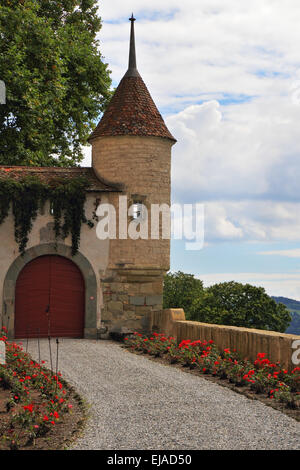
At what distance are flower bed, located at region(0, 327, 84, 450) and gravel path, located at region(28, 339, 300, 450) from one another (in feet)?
1.36

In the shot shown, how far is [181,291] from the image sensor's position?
93.3ft

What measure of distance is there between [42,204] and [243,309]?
8.57 meters

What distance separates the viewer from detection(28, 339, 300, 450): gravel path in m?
6.54

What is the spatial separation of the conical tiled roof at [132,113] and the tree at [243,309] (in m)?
6.70

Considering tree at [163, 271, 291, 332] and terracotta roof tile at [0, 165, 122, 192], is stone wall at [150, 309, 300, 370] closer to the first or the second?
terracotta roof tile at [0, 165, 122, 192]

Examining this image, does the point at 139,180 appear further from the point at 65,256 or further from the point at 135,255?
the point at 65,256

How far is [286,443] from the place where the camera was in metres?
6.60

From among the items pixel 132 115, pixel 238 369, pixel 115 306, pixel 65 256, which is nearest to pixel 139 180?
pixel 132 115

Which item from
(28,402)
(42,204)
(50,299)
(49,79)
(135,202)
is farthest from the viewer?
(49,79)

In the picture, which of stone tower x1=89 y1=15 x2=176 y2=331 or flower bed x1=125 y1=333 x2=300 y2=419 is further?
stone tower x1=89 y1=15 x2=176 y2=331

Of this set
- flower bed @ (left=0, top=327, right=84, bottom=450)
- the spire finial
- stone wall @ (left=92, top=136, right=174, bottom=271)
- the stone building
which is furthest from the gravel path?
the spire finial

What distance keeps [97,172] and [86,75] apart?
6771 millimetres

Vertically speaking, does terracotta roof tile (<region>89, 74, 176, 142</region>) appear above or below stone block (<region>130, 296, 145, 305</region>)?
above
